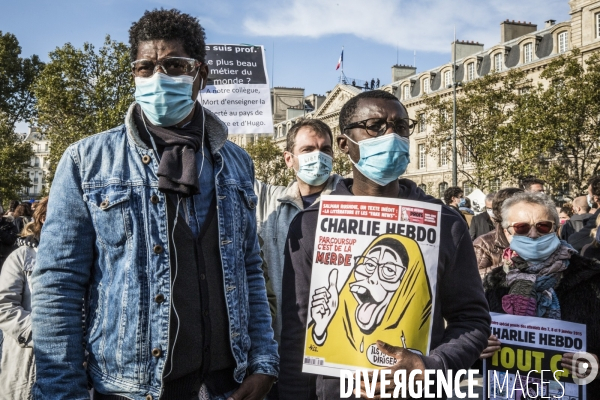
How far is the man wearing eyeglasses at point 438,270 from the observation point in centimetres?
231

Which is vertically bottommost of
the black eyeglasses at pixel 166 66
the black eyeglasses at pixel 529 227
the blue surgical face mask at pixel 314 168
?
the black eyeglasses at pixel 529 227

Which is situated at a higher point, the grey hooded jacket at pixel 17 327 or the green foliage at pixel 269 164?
the green foliage at pixel 269 164

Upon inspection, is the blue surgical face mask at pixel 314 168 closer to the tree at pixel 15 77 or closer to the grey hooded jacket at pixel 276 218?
the grey hooded jacket at pixel 276 218

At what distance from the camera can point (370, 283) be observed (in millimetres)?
2195

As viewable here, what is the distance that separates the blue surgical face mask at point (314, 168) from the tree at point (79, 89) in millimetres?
28314

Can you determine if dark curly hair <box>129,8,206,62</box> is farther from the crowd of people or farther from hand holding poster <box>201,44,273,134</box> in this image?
hand holding poster <box>201,44,273,134</box>

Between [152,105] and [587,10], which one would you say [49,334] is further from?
[587,10]

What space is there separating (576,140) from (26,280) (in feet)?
92.5

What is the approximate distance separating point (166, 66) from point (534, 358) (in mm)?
2307

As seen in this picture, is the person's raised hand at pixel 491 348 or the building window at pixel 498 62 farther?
the building window at pixel 498 62

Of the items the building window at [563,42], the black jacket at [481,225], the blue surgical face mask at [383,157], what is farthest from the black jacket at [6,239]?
the building window at [563,42]

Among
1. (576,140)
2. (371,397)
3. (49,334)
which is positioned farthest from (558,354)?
A: (576,140)

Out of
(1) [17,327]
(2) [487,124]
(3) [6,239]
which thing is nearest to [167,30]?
(1) [17,327]

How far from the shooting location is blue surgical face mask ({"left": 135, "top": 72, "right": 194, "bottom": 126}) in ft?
7.65
